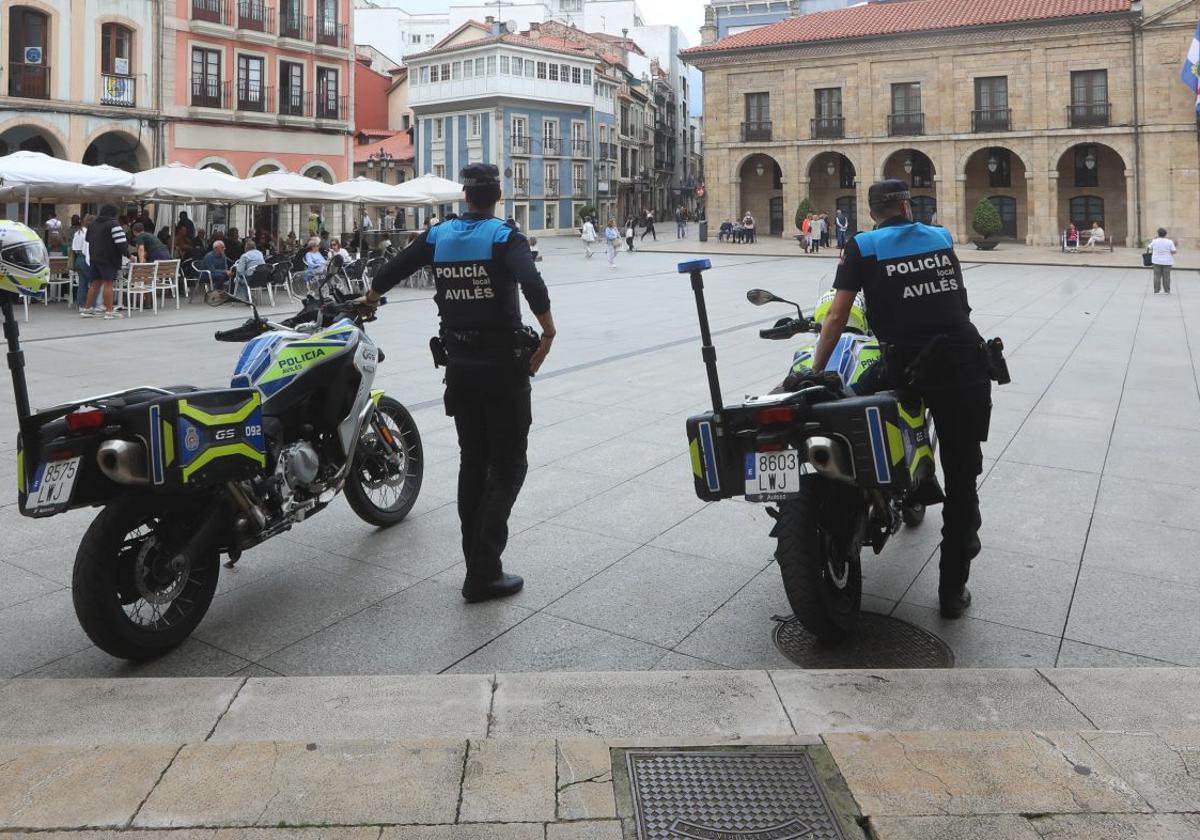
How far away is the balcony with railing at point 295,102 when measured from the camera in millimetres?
34472

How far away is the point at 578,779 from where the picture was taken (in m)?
2.61

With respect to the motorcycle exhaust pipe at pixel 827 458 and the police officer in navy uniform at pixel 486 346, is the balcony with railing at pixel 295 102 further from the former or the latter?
the motorcycle exhaust pipe at pixel 827 458

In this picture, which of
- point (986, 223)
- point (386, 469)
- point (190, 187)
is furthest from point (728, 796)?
point (986, 223)

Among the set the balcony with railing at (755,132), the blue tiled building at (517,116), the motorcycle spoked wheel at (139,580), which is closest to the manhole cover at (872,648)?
the motorcycle spoked wheel at (139,580)

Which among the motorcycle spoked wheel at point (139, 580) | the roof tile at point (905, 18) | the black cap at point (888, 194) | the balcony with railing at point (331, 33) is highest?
the roof tile at point (905, 18)

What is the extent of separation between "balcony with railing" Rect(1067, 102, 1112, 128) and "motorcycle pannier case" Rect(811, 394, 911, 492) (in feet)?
145

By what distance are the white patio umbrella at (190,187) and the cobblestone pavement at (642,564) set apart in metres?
9.26

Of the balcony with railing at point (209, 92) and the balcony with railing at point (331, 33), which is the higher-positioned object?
the balcony with railing at point (331, 33)

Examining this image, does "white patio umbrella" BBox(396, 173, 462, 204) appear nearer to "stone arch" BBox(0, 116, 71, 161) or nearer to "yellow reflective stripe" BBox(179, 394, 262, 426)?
"stone arch" BBox(0, 116, 71, 161)

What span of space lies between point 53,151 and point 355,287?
14.0 metres

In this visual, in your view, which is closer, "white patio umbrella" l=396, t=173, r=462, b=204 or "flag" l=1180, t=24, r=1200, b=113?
"white patio umbrella" l=396, t=173, r=462, b=204

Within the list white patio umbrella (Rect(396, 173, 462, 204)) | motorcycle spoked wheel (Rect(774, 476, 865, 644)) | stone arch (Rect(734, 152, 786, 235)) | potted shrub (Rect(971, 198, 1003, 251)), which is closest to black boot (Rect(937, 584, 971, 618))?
motorcycle spoked wheel (Rect(774, 476, 865, 644))

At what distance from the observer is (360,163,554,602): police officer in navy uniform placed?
4.07m

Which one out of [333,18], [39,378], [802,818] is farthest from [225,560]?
[333,18]
